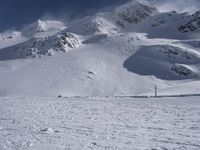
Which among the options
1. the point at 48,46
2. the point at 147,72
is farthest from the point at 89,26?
the point at 147,72

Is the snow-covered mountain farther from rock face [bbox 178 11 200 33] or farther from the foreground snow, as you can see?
the foreground snow

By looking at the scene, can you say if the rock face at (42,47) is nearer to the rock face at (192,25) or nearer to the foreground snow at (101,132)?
the rock face at (192,25)

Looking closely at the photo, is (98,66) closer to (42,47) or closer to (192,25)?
(42,47)

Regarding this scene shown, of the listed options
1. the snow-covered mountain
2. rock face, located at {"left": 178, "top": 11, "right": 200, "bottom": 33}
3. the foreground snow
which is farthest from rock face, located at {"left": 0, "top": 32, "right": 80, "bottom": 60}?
the foreground snow

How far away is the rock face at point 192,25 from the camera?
6521 inches

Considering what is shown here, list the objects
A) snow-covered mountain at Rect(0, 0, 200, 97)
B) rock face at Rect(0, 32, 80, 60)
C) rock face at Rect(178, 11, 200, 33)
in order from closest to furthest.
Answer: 1. snow-covered mountain at Rect(0, 0, 200, 97)
2. rock face at Rect(0, 32, 80, 60)
3. rock face at Rect(178, 11, 200, 33)

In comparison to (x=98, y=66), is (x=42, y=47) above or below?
above

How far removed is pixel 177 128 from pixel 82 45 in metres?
126

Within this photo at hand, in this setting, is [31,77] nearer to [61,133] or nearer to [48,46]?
[48,46]

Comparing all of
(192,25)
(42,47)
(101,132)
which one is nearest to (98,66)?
(42,47)

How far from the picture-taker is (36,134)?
12.2 meters

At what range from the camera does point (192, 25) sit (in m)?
168

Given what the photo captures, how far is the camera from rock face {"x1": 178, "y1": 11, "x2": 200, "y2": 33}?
165625mm

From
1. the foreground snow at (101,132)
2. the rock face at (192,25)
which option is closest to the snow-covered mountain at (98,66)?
the rock face at (192,25)
